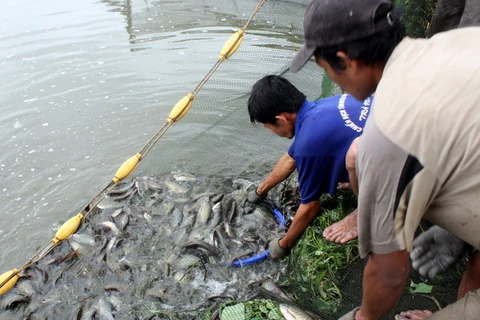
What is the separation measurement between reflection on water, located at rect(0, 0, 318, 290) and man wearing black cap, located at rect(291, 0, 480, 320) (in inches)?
159

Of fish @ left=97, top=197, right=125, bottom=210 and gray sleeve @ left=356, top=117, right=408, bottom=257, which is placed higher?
gray sleeve @ left=356, top=117, right=408, bottom=257

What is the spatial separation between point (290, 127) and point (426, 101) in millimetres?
2094

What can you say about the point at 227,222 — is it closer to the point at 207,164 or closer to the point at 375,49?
the point at 207,164

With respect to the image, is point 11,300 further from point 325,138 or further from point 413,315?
point 413,315

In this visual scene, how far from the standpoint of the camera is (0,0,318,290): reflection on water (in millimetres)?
6105

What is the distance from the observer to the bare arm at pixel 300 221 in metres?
3.70

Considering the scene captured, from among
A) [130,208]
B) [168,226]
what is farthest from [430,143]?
[130,208]

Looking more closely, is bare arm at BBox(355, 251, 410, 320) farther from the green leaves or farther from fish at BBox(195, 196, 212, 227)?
fish at BBox(195, 196, 212, 227)

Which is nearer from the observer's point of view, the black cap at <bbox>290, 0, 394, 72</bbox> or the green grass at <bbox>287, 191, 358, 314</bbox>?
the black cap at <bbox>290, 0, 394, 72</bbox>

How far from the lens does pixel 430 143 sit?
1.57m

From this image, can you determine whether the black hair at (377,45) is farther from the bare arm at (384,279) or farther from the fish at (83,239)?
the fish at (83,239)

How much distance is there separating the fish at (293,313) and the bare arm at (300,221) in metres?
0.74

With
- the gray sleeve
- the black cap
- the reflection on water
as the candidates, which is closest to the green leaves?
the gray sleeve

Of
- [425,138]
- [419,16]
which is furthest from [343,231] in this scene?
[419,16]
